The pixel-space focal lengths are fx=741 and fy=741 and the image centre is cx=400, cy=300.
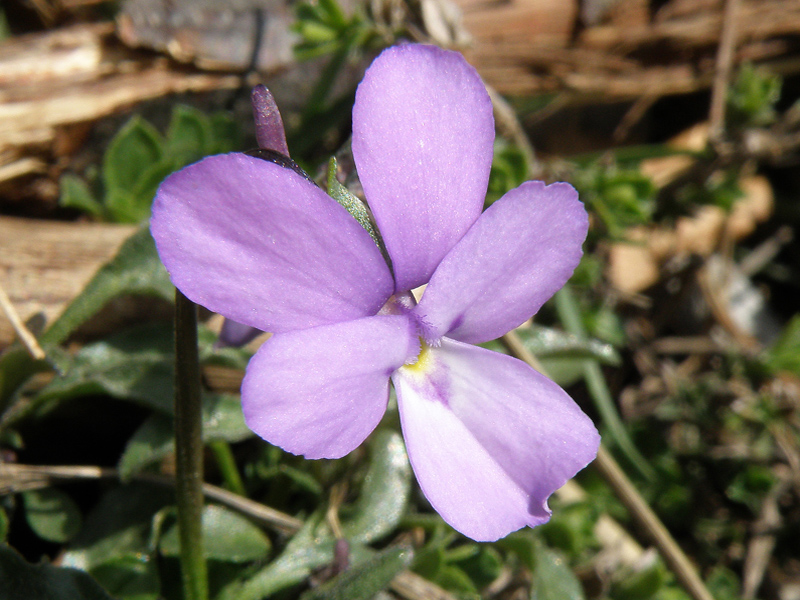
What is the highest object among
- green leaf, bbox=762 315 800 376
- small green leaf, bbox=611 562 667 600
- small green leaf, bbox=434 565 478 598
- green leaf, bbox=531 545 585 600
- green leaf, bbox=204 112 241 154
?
green leaf, bbox=204 112 241 154

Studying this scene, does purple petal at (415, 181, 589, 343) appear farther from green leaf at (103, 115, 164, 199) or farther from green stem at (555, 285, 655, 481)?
green leaf at (103, 115, 164, 199)

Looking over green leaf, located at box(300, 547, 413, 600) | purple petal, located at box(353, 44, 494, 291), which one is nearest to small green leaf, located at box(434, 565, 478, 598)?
green leaf, located at box(300, 547, 413, 600)

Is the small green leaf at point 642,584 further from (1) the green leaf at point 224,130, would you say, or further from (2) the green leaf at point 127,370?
(1) the green leaf at point 224,130

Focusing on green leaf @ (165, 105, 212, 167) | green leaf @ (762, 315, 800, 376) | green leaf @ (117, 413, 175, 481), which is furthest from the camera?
green leaf @ (762, 315, 800, 376)

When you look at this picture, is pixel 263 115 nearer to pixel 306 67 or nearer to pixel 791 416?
pixel 306 67

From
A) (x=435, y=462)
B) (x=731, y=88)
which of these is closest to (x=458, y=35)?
(x=731, y=88)

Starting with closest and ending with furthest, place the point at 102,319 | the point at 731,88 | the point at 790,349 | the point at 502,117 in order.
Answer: the point at 102,319 → the point at 502,117 → the point at 790,349 → the point at 731,88

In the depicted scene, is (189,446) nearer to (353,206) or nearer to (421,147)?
(353,206)
